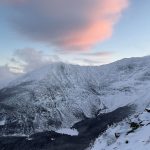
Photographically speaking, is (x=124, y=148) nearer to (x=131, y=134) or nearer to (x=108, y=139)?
(x=131, y=134)

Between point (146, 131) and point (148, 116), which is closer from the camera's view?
point (146, 131)

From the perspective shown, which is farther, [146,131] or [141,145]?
[146,131]

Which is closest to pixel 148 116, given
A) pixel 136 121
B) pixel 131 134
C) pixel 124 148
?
pixel 136 121

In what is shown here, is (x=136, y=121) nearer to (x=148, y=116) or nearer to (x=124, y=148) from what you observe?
(x=148, y=116)

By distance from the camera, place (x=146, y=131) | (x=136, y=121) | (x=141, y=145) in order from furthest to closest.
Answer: (x=136, y=121)
(x=146, y=131)
(x=141, y=145)

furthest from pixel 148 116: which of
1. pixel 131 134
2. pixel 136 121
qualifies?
pixel 131 134

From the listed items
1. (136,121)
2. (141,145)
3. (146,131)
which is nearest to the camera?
(141,145)

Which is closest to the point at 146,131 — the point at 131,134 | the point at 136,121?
the point at 131,134

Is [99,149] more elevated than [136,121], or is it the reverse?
[136,121]

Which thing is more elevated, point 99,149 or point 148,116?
point 148,116
